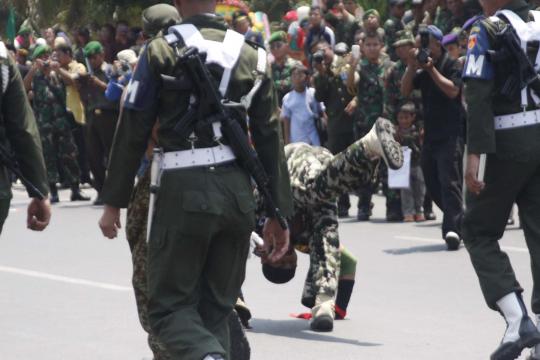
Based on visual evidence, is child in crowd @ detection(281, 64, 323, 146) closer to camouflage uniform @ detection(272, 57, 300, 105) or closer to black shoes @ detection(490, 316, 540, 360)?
camouflage uniform @ detection(272, 57, 300, 105)

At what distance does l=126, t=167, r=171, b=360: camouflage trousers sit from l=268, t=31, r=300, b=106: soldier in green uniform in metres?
10.5

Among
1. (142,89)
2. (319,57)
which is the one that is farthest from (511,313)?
(319,57)

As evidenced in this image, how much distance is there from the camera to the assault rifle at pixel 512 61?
7.00 metres

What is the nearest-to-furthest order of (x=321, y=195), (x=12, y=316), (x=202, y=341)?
1. (x=202, y=341)
2. (x=321, y=195)
3. (x=12, y=316)

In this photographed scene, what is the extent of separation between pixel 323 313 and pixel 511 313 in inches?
63.4

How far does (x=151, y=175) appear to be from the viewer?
5816mm

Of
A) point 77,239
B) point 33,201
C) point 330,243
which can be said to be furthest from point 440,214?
point 33,201

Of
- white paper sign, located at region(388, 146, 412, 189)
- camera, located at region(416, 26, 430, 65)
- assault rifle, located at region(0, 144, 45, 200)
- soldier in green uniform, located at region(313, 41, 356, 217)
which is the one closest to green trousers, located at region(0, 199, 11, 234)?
assault rifle, located at region(0, 144, 45, 200)

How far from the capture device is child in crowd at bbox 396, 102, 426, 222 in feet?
48.3

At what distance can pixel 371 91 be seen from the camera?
49.6 feet

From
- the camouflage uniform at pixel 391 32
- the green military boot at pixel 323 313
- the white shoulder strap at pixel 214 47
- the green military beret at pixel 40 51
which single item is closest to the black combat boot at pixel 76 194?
the green military beret at pixel 40 51

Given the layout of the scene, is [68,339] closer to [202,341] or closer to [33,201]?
[33,201]

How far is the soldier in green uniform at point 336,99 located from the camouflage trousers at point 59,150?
4.18 m

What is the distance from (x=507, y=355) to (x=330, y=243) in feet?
5.48
